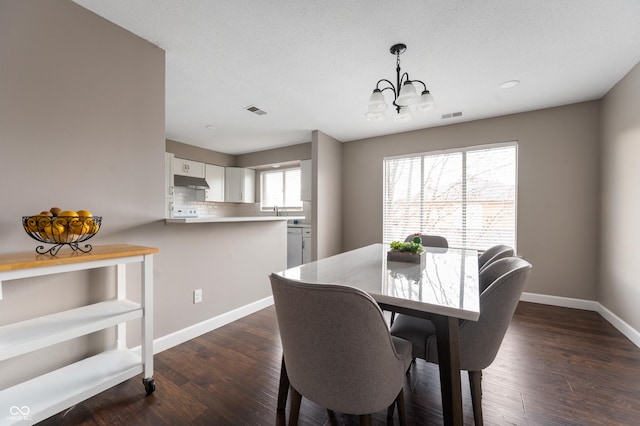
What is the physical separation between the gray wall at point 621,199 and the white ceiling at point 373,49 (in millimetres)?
255

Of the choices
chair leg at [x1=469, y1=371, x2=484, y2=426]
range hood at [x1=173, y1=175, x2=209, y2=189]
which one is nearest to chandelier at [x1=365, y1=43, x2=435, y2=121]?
chair leg at [x1=469, y1=371, x2=484, y2=426]

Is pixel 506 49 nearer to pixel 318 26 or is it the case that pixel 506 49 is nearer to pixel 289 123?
pixel 318 26

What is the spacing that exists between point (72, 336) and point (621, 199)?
438cm

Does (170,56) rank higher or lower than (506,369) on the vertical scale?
higher

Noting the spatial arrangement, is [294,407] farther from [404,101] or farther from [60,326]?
[404,101]

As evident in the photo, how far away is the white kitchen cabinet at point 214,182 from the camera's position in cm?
537

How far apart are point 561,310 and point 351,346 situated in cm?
354

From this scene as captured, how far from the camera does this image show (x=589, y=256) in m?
3.20

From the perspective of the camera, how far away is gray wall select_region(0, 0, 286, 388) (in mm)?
1504

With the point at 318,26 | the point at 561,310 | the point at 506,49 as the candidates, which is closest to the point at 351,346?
the point at 318,26

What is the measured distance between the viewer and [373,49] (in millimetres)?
2160

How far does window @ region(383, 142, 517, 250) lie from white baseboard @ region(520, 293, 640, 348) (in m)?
0.68

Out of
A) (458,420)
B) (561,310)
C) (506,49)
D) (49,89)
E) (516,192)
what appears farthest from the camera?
(516,192)

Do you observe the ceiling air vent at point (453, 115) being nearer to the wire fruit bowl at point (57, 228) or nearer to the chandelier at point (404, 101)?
the chandelier at point (404, 101)
